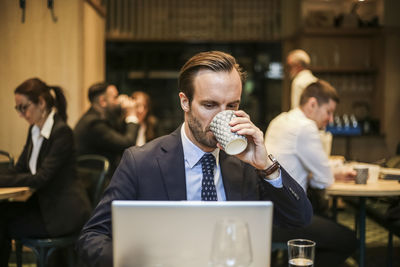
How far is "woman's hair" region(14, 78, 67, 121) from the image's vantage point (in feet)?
11.0

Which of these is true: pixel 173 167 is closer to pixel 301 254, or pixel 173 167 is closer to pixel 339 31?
pixel 301 254

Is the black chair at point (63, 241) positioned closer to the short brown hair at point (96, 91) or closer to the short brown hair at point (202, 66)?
the short brown hair at point (96, 91)

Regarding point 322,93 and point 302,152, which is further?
point 322,93

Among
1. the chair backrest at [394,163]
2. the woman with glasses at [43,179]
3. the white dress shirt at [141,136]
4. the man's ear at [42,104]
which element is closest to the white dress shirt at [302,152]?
the chair backrest at [394,163]

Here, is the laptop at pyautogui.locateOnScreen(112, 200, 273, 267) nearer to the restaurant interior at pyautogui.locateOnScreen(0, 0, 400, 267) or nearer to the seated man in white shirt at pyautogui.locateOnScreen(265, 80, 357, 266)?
the seated man in white shirt at pyautogui.locateOnScreen(265, 80, 357, 266)

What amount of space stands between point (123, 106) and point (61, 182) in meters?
2.36

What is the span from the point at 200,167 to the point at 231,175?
0.40 feet

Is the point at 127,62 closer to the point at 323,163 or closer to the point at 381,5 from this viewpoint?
the point at 381,5

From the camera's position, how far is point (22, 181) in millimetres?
3055


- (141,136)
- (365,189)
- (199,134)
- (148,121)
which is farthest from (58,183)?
(148,121)

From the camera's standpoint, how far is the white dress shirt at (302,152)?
316 cm

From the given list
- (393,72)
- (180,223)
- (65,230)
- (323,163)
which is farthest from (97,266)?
(393,72)

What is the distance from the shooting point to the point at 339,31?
7.69 meters

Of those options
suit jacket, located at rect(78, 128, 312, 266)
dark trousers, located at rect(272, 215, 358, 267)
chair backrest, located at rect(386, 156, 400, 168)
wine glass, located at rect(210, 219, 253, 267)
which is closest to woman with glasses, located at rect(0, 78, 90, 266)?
dark trousers, located at rect(272, 215, 358, 267)
